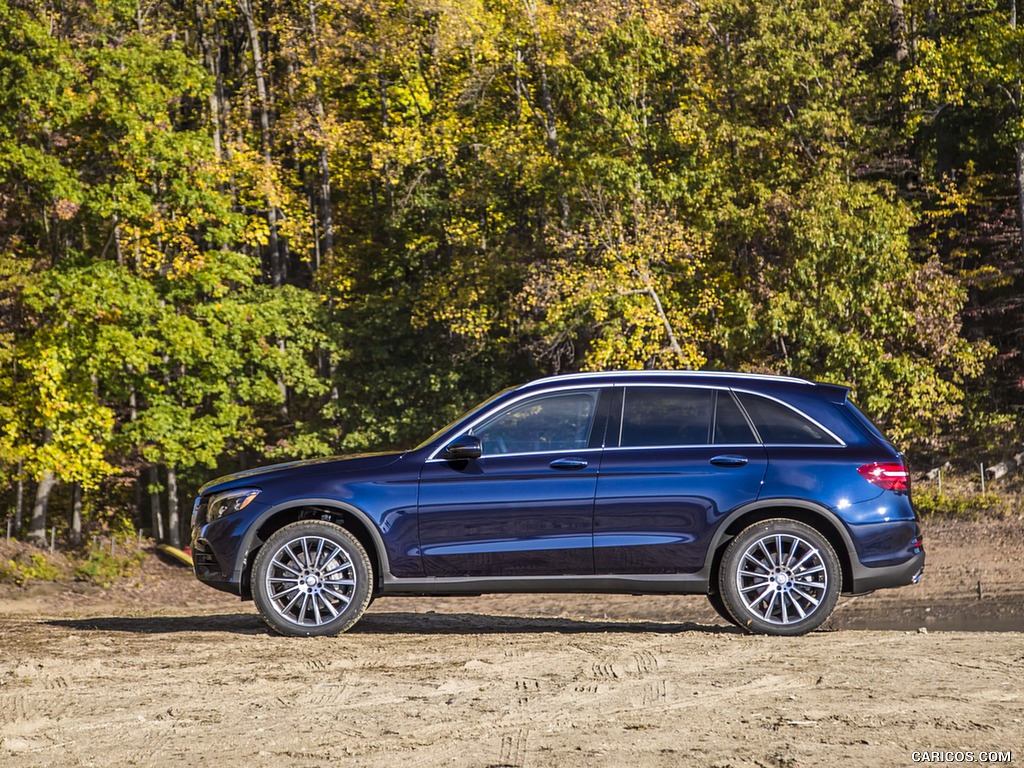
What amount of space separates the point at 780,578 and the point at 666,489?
3.26 feet

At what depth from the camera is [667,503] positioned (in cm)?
823

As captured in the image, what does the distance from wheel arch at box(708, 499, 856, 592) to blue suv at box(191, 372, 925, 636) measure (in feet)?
0.04

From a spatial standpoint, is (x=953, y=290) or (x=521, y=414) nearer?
(x=521, y=414)

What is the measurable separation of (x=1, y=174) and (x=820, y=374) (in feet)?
53.3

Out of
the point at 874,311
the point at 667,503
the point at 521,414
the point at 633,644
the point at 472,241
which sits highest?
the point at 472,241

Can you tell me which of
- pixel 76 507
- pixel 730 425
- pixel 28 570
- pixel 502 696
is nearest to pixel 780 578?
pixel 730 425

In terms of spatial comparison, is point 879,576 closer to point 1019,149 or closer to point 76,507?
point 1019,149

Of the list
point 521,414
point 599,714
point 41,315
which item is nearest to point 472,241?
point 41,315

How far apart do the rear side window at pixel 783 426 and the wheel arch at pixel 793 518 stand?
43cm

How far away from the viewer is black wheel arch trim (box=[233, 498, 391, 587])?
8352mm

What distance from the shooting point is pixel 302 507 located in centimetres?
852

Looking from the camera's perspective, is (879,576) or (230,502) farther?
(230,502)

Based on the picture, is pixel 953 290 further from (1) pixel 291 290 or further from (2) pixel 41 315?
(2) pixel 41 315

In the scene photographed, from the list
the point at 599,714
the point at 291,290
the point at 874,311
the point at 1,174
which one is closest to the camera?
the point at 599,714
